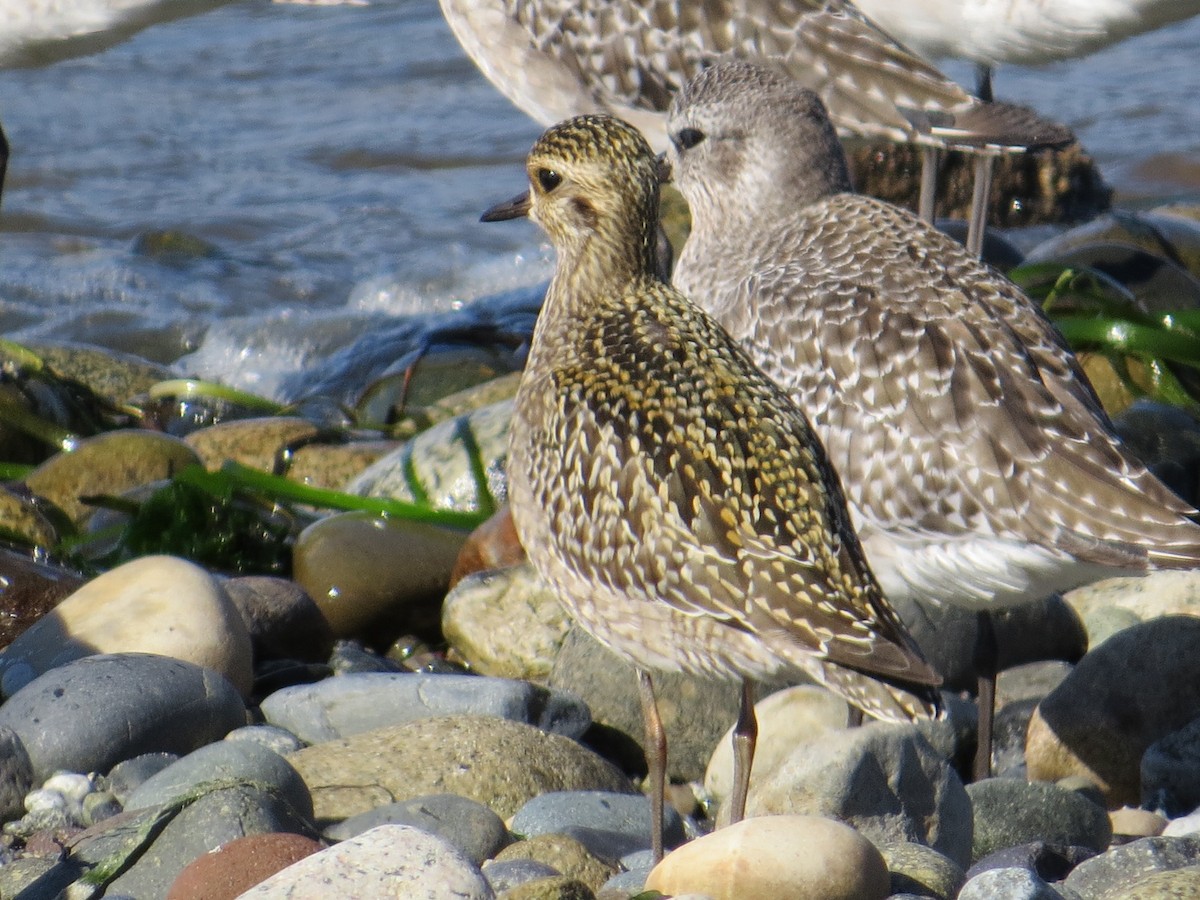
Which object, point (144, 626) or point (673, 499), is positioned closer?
point (673, 499)

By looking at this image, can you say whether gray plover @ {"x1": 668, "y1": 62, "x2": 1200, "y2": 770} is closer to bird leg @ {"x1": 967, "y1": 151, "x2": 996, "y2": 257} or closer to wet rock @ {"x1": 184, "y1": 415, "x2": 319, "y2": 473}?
wet rock @ {"x1": 184, "y1": 415, "x2": 319, "y2": 473}

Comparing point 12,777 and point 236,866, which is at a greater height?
point 236,866

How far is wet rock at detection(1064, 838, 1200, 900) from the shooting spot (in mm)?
3471

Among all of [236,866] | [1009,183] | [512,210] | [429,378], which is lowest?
[1009,183]

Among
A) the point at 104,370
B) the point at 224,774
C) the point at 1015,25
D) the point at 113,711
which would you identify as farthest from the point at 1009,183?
the point at 224,774

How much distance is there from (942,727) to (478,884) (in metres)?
1.94

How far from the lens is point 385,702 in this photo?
14.7ft

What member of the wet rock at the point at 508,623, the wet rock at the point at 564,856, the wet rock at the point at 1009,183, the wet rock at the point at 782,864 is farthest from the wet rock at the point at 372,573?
the wet rock at the point at 1009,183

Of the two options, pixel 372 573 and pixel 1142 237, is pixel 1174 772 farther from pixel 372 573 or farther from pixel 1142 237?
pixel 1142 237

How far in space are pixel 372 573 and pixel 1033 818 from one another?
224 cm

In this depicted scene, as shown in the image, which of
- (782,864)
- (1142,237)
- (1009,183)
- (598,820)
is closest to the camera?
(782,864)

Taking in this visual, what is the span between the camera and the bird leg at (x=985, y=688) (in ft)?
15.0

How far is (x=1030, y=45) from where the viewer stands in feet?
25.7

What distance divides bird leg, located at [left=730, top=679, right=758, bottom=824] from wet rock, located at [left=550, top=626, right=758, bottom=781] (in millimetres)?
658
